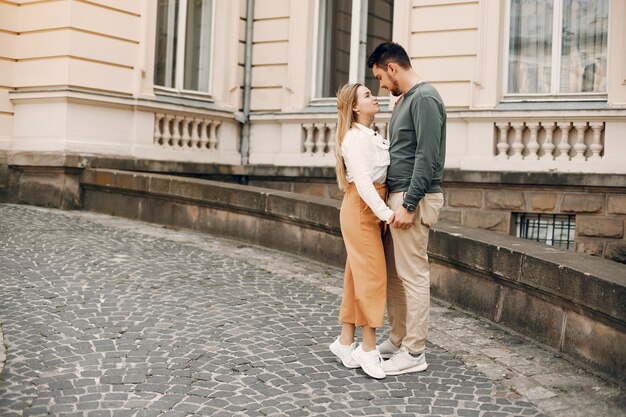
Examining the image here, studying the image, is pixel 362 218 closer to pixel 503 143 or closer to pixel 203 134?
pixel 503 143

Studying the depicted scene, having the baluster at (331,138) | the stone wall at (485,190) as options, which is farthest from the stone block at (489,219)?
the baluster at (331,138)

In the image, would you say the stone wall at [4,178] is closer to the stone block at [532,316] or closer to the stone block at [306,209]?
the stone block at [306,209]

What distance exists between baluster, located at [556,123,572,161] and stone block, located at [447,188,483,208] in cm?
119

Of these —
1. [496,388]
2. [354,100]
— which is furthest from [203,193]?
[496,388]

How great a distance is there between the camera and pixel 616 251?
10445 millimetres

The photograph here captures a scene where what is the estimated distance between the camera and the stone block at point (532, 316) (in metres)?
5.59

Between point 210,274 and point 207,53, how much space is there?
6972 mm

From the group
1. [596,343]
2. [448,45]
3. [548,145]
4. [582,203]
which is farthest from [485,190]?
[596,343]

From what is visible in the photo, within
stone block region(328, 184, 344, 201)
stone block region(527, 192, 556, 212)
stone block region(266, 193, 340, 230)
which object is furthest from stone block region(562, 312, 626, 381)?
stone block region(328, 184, 344, 201)

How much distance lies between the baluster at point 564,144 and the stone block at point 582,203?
Result: 1.69 feet

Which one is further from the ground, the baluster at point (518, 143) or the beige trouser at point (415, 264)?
the baluster at point (518, 143)

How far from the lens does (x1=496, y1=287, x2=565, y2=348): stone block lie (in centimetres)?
559

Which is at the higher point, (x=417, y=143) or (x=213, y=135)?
(x=213, y=135)

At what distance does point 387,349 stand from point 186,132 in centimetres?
838
